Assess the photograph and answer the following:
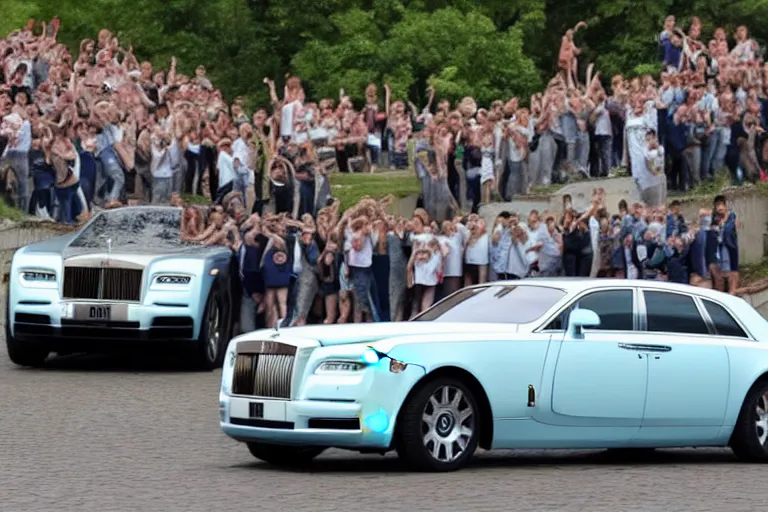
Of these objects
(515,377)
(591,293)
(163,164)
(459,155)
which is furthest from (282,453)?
(163,164)

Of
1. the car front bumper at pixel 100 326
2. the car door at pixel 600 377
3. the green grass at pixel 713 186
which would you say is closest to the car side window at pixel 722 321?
the car door at pixel 600 377

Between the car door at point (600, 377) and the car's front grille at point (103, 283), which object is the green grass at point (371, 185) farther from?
the car door at point (600, 377)

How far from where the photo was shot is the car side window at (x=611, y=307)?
42.8ft

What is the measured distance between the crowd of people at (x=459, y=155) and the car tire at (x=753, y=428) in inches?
558

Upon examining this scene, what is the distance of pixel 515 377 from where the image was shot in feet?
40.9

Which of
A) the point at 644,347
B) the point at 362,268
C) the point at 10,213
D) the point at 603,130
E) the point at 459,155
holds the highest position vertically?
the point at 603,130

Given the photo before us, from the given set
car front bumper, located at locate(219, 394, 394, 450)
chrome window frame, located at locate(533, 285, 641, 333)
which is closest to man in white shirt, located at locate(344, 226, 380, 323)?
chrome window frame, located at locate(533, 285, 641, 333)

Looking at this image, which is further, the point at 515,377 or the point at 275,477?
the point at 515,377

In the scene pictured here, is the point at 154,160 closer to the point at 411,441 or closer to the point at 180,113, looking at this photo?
the point at 180,113

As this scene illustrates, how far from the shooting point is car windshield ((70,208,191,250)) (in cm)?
2303

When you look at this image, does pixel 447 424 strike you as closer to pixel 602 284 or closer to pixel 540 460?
pixel 540 460

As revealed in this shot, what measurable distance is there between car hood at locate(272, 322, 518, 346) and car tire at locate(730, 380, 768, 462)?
2007 millimetres

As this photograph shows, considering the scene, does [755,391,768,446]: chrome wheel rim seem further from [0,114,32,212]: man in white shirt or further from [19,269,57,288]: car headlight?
[0,114,32,212]: man in white shirt

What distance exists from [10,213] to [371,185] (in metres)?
6.34
